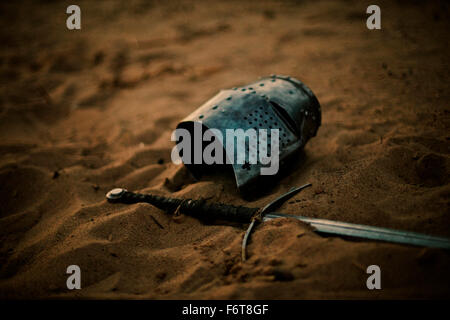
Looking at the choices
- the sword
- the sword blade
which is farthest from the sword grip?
the sword blade

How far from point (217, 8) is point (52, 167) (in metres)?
6.38

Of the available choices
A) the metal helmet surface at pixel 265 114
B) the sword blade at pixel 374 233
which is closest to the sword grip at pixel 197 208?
the metal helmet surface at pixel 265 114

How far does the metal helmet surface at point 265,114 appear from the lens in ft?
7.82

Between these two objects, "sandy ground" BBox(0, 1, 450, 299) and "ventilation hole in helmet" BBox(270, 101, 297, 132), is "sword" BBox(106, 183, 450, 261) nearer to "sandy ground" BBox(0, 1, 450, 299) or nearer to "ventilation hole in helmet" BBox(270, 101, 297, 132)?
"sandy ground" BBox(0, 1, 450, 299)

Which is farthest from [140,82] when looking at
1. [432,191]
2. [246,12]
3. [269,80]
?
[432,191]

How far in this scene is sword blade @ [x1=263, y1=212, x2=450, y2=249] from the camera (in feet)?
5.46

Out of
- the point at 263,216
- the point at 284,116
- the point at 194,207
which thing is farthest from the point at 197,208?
the point at 284,116

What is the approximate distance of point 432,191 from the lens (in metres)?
2.09

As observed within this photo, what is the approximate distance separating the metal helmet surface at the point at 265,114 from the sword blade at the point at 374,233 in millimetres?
622

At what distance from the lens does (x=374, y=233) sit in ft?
5.90

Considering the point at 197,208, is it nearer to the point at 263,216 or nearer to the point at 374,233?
the point at 263,216

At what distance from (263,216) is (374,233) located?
0.71 metres

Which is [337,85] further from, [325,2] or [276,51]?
[325,2]

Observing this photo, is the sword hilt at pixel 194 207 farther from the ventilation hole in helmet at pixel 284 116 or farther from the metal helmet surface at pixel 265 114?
the ventilation hole in helmet at pixel 284 116
